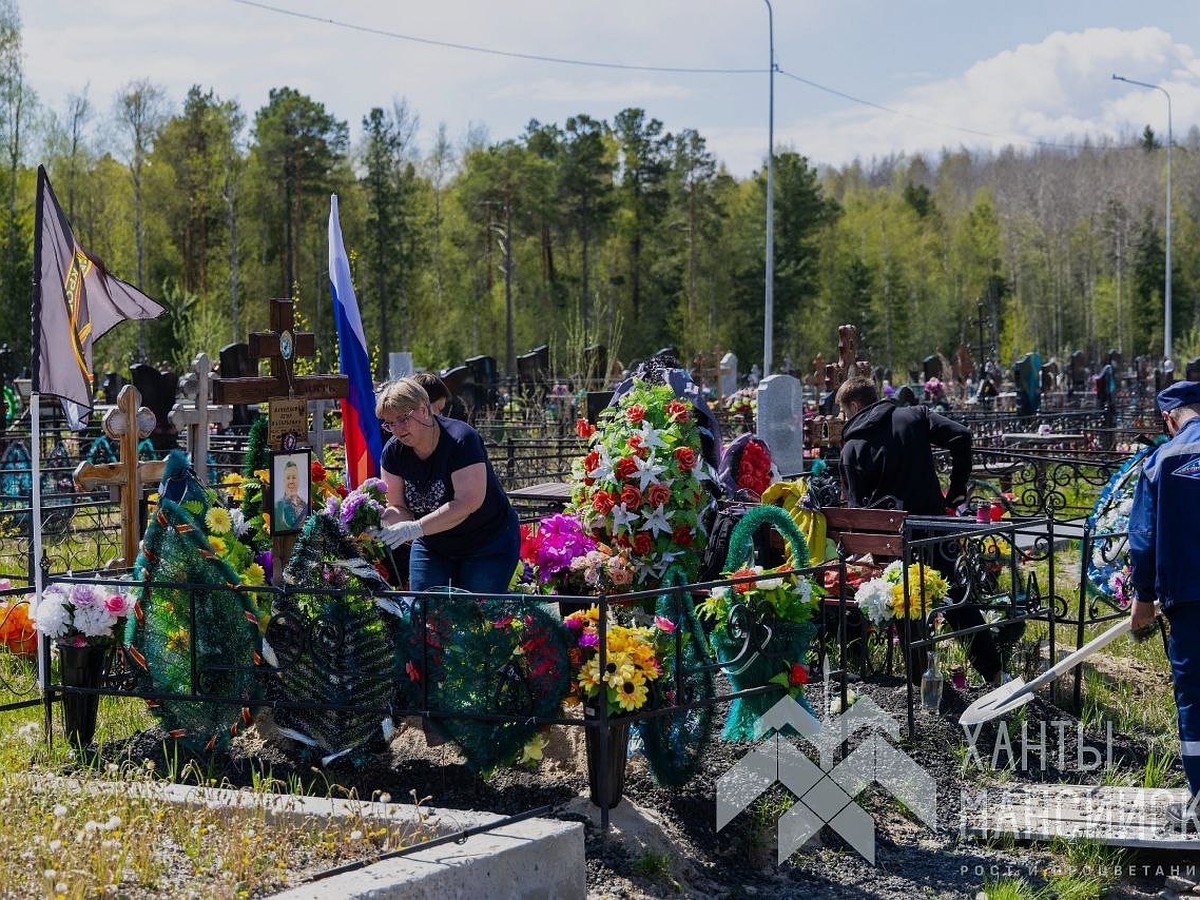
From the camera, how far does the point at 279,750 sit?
566 cm

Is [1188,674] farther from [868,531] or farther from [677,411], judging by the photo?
[677,411]

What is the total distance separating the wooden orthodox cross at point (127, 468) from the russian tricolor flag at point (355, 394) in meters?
1.09

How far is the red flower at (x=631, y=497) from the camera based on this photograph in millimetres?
7238

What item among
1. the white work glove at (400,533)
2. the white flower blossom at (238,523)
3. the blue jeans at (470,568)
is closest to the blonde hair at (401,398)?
the white work glove at (400,533)

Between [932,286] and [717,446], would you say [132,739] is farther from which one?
[932,286]

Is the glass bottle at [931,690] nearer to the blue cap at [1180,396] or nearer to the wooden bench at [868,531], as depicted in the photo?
the wooden bench at [868,531]

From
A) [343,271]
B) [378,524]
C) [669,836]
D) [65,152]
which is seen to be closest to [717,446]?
[343,271]

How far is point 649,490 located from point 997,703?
81.0 inches

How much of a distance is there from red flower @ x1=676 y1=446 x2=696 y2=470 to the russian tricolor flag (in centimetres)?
172

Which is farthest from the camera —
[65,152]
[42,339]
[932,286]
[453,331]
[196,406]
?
[932,286]

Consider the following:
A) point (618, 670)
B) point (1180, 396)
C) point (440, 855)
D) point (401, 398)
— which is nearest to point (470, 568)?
point (401, 398)

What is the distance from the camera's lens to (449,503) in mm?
5617

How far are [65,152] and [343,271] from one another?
146ft

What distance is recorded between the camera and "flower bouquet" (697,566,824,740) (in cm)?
541
